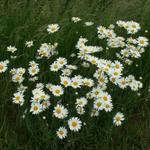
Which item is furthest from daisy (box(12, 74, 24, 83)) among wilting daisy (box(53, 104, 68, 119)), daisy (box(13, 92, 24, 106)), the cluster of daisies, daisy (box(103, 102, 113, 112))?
daisy (box(103, 102, 113, 112))

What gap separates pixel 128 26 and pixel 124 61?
0.34 m

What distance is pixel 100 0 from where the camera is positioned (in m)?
4.27

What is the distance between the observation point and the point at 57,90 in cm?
284

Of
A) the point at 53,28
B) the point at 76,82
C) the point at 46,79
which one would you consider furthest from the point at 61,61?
the point at 53,28

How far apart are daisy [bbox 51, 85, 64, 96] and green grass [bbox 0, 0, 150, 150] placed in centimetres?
19

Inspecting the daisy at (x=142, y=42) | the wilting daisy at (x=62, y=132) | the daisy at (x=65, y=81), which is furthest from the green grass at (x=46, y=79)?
the daisy at (x=65, y=81)

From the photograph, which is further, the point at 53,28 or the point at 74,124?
the point at 53,28

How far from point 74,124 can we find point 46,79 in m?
0.54

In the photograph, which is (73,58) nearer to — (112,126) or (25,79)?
(25,79)

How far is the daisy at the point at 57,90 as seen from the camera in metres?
2.80

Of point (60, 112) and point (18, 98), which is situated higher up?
point (18, 98)

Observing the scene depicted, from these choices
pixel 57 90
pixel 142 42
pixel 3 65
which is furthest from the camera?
pixel 142 42

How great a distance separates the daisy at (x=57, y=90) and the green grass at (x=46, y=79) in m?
0.19

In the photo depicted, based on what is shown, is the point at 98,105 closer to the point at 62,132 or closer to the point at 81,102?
the point at 81,102
